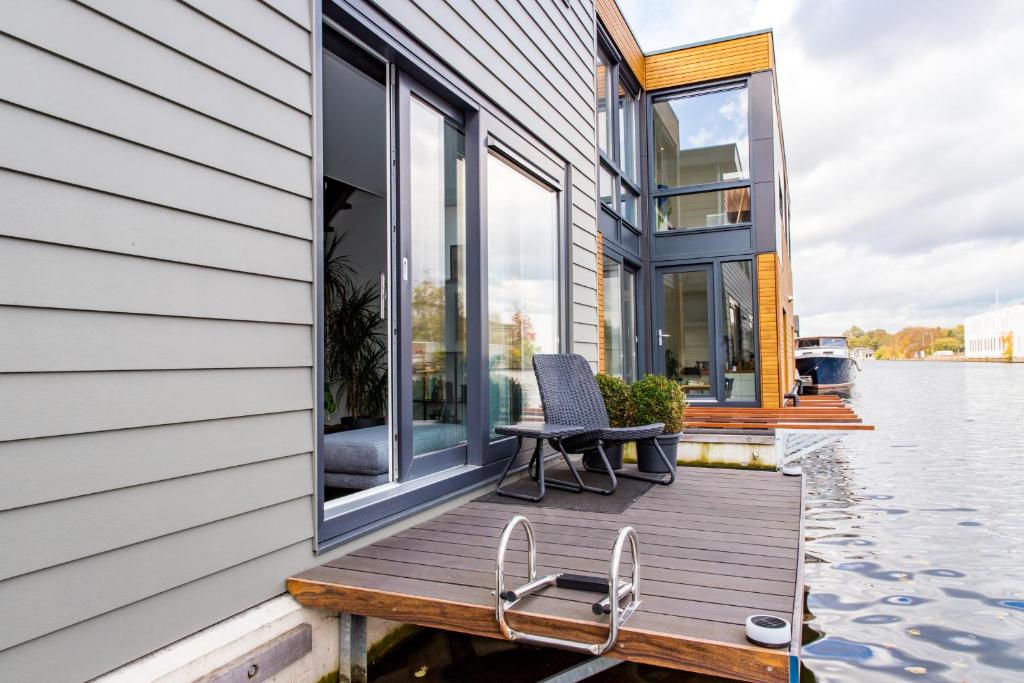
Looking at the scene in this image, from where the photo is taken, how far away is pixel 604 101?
24.9 feet

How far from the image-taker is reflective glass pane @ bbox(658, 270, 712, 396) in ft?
29.8

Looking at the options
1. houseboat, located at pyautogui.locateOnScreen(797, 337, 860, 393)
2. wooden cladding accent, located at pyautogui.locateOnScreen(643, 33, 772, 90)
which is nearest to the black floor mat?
wooden cladding accent, located at pyautogui.locateOnScreen(643, 33, 772, 90)

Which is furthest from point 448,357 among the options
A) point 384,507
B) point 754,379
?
point 754,379

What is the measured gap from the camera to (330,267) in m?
4.82

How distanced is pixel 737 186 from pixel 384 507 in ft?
25.6

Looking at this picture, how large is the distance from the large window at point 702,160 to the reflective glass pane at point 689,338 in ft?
2.72

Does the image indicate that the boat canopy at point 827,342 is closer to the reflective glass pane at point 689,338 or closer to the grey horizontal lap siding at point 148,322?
the reflective glass pane at point 689,338

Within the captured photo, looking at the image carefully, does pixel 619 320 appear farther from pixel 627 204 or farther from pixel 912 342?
pixel 912 342

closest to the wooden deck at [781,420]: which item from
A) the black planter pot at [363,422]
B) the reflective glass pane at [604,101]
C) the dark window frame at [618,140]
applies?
the dark window frame at [618,140]

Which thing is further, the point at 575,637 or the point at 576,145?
the point at 576,145

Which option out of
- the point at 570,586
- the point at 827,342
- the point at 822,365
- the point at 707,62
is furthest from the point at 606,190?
the point at 827,342

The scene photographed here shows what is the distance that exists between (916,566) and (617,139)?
5535mm

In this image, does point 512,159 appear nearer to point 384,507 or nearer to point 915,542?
point 384,507

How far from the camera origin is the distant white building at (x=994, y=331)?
187ft
